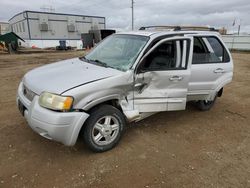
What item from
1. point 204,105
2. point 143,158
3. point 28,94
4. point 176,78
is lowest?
point 143,158

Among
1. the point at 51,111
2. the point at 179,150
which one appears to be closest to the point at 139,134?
the point at 179,150

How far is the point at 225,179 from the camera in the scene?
108 inches

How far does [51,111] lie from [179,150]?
1.98 meters

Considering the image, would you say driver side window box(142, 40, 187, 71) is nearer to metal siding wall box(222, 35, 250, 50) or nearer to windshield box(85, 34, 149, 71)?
windshield box(85, 34, 149, 71)

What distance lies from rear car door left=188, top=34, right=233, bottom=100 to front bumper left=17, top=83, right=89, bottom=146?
2290 mm

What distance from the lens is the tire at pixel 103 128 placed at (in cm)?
297

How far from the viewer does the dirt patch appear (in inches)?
105

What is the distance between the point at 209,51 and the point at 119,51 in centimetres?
189

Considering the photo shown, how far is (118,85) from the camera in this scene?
307 cm

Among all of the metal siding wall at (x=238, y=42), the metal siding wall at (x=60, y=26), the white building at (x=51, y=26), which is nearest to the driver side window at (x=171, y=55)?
the metal siding wall at (x=238, y=42)

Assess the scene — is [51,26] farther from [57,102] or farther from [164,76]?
[57,102]

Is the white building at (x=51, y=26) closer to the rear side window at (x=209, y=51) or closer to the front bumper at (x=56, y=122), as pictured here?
the rear side window at (x=209, y=51)

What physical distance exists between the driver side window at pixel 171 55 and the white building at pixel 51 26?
123ft

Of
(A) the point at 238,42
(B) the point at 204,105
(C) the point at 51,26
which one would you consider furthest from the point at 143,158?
(C) the point at 51,26
